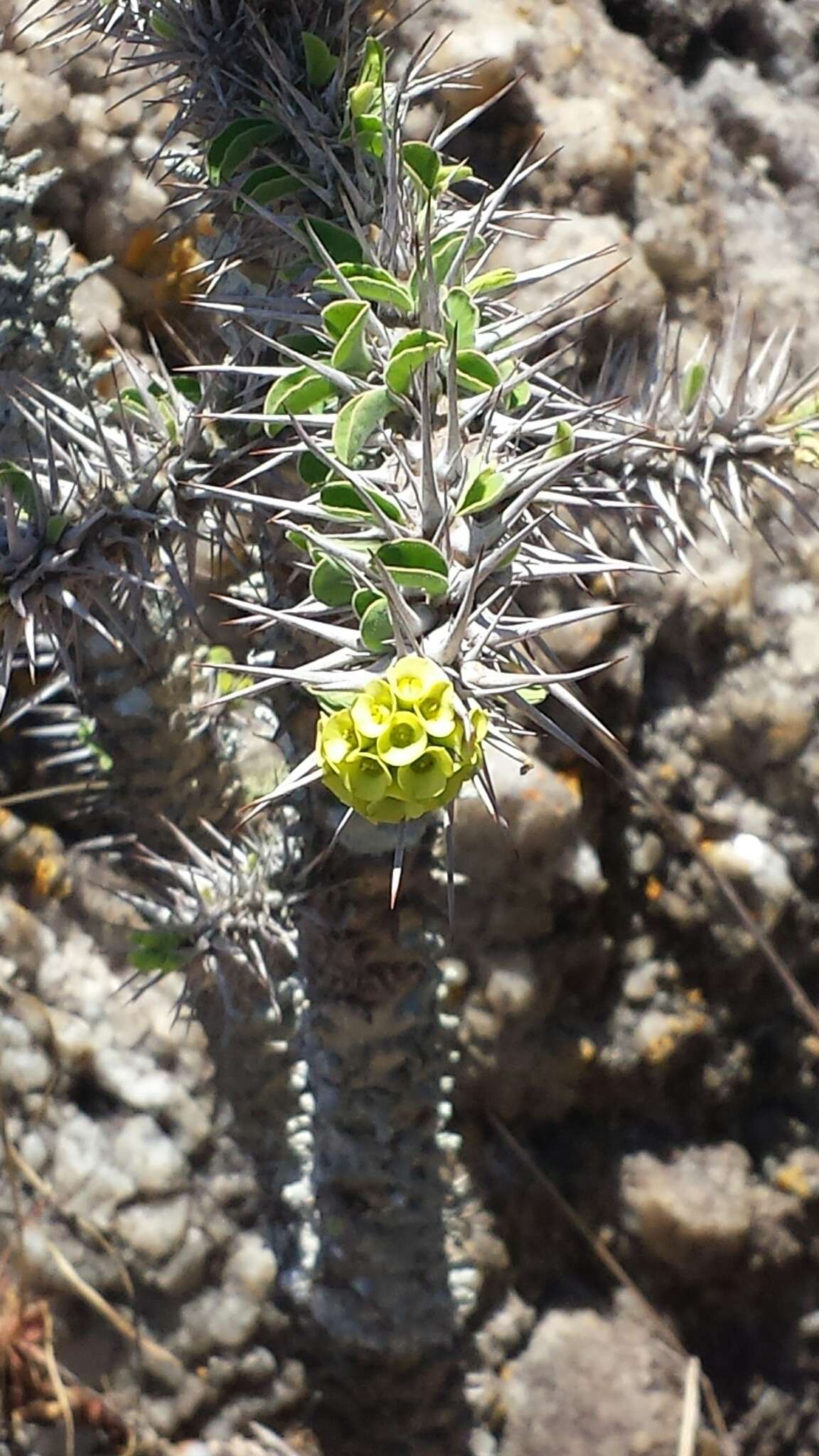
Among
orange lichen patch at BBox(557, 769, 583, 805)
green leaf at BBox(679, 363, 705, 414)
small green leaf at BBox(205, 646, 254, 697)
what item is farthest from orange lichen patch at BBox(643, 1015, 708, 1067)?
green leaf at BBox(679, 363, 705, 414)

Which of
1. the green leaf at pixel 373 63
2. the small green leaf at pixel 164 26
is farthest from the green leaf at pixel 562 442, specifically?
the small green leaf at pixel 164 26

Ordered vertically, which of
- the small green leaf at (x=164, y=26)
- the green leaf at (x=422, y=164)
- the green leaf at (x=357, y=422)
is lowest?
the green leaf at (x=357, y=422)

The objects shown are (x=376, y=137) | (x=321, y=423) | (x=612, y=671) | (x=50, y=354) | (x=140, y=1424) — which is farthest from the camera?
(x=612, y=671)

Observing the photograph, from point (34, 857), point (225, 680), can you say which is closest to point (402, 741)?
point (225, 680)

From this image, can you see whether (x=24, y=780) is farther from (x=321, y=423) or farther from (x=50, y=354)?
(x=321, y=423)

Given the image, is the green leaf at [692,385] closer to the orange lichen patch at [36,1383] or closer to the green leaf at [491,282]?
the green leaf at [491,282]

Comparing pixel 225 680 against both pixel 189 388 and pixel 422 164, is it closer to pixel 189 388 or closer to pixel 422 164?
pixel 189 388

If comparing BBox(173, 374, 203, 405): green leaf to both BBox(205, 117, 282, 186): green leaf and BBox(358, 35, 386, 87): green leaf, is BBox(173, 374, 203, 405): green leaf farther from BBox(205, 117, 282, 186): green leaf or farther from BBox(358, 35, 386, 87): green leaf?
BBox(358, 35, 386, 87): green leaf

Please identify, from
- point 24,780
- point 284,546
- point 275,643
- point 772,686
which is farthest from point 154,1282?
point 772,686
